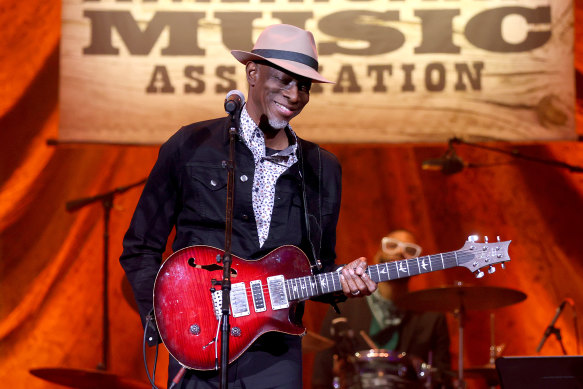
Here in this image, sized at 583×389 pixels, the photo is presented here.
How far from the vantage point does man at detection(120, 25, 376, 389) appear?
10.9 feet

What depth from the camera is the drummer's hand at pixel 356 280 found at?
332 cm

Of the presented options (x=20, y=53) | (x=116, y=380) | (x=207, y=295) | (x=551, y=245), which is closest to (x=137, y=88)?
(x=20, y=53)

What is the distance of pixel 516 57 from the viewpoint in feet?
21.0

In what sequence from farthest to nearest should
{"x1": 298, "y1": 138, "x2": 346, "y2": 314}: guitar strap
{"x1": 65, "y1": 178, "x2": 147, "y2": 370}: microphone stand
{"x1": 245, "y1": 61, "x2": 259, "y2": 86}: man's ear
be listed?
{"x1": 65, "y1": 178, "x2": 147, "y2": 370}: microphone stand → {"x1": 245, "y1": 61, "x2": 259, "y2": 86}: man's ear → {"x1": 298, "y1": 138, "x2": 346, "y2": 314}: guitar strap

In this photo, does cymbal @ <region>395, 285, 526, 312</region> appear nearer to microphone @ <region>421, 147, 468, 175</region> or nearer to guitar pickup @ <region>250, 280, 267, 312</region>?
microphone @ <region>421, 147, 468, 175</region>

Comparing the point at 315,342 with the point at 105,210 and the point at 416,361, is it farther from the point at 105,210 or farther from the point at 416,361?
the point at 105,210

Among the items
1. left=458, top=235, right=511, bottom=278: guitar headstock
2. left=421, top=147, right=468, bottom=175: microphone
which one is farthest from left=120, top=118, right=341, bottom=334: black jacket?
left=421, top=147, right=468, bottom=175: microphone

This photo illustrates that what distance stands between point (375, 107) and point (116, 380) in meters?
2.90

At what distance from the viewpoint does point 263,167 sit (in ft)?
11.8

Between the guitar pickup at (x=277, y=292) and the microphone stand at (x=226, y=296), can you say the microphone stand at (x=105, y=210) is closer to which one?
the guitar pickup at (x=277, y=292)

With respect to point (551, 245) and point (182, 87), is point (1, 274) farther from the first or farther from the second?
point (551, 245)

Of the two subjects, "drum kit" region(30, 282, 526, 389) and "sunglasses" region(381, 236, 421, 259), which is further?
"sunglasses" region(381, 236, 421, 259)

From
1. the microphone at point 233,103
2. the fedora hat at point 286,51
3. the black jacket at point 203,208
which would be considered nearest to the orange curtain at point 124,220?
the fedora hat at point 286,51

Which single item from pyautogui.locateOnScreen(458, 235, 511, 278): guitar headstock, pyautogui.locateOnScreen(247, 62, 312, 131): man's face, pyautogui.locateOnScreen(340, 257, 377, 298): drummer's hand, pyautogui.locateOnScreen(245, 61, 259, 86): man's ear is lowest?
pyautogui.locateOnScreen(340, 257, 377, 298): drummer's hand
